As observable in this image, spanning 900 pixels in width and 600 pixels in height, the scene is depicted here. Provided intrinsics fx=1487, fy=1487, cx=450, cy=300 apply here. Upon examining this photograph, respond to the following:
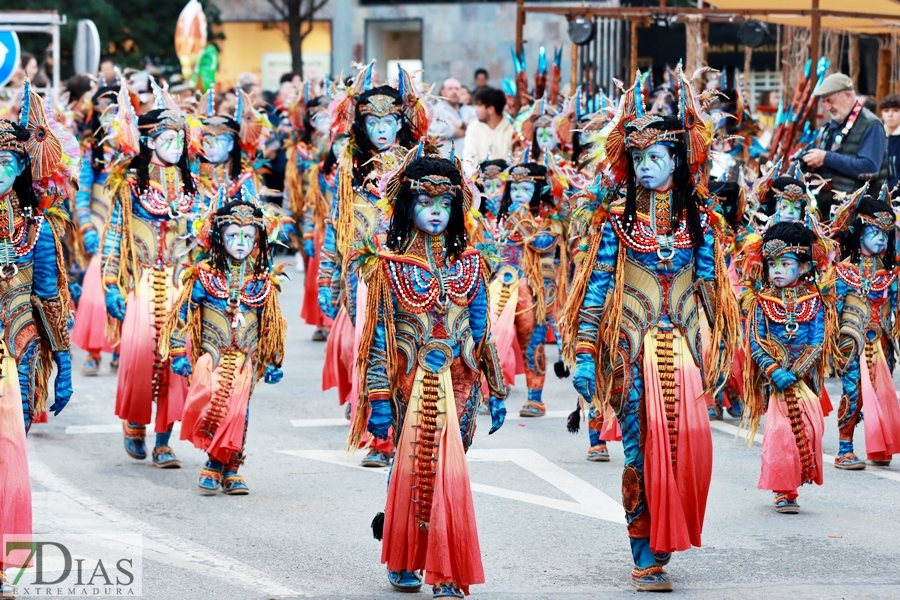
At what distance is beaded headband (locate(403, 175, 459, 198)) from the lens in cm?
653

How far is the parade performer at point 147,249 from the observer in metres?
9.41

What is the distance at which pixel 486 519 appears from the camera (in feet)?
26.3

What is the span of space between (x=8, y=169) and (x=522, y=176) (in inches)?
215

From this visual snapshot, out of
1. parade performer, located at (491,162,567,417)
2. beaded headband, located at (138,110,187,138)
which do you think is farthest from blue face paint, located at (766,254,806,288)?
beaded headband, located at (138,110,187,138)

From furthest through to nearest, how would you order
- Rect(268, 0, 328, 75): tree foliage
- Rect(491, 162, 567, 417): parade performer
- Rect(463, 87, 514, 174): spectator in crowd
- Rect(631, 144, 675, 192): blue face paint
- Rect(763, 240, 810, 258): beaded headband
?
Rect(268, 0, 328, 75): tree foliage < Rect(463, 87, 514, 174): spectator in crowd < Rect(491, 162, 567, 417): parade performer < Rect(763, 240, 810, 258): beaded headband < Rect(631, 144, 675, 192): blue face paint

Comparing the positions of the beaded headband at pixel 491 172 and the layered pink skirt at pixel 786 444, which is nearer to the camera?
the layered pink skirt at pixel 786 444

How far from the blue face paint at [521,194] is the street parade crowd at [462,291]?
0.7 inches

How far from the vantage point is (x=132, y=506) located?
8.32 m

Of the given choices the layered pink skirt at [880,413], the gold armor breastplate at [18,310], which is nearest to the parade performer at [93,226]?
the gold armor breastplate at [18,310]

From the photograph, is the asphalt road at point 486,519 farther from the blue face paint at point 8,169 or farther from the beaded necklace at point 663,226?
the blue face paint at point 8,169

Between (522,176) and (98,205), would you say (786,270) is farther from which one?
(98,205)

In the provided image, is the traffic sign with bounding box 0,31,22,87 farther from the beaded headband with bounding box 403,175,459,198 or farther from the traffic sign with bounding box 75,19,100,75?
the beaded headband with bounding box 403,175,459,198

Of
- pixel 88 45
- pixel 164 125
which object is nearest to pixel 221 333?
pixel 164 125

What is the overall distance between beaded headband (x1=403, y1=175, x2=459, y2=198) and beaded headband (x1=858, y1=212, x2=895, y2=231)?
3900 mm
